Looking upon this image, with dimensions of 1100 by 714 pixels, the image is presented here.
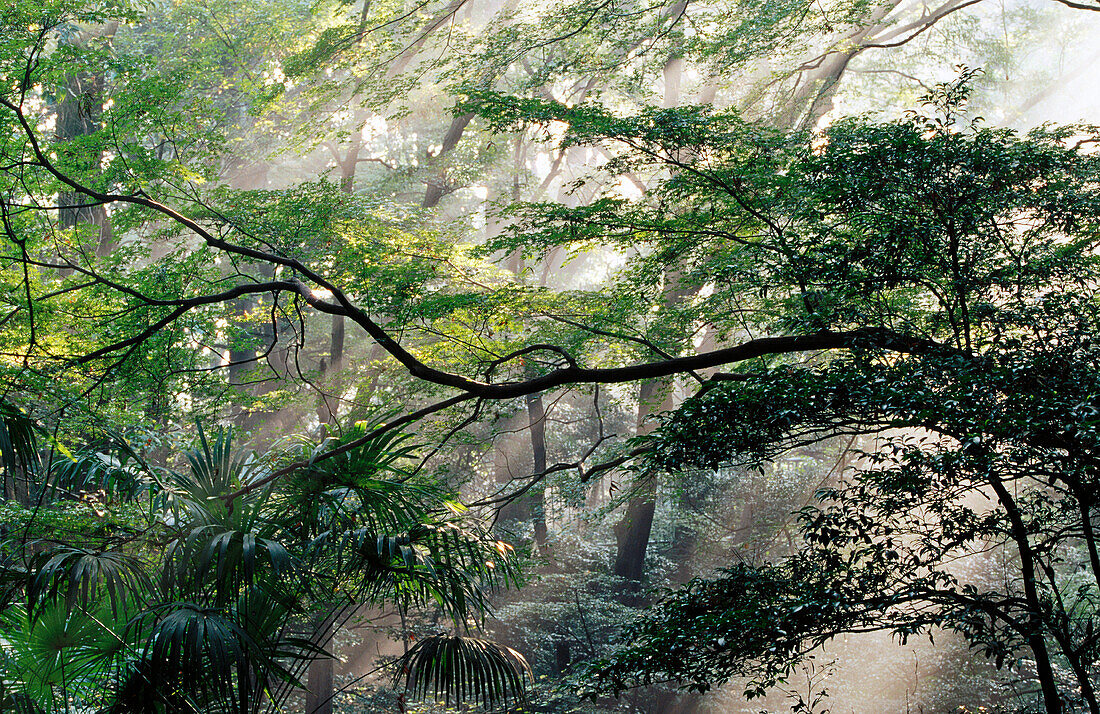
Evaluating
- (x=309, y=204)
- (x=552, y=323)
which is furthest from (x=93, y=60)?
(x=552, y=323)

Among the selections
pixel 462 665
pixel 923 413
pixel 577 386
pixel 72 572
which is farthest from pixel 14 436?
pixel 577 386

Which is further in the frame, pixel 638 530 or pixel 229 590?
pixel 638 530

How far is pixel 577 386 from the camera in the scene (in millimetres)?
7246

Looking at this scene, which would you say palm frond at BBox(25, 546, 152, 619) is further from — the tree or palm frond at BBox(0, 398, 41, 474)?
the tree

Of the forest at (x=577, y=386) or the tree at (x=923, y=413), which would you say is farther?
the forest at (x=577, y=386)

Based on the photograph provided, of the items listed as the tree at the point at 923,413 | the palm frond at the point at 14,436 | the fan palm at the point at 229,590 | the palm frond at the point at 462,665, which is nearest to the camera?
the tree at the point at 923,413

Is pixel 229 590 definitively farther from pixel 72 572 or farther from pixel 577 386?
pixel 577 386

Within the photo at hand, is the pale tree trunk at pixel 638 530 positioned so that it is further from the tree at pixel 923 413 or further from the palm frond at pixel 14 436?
Result: the palm frond at pixel 14 436

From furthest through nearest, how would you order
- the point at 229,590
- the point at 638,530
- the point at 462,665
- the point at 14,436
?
1. the point at 638,530
2. the point at 462,665
3. the point at 229,590
4. the point at 14,436

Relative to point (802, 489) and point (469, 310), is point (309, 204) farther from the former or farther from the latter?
point (802, 489)

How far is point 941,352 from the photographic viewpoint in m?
3.02

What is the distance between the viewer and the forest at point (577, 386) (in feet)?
9.08

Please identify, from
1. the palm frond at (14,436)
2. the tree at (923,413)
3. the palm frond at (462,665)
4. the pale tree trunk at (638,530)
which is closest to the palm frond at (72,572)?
the palm frond at (14,436)

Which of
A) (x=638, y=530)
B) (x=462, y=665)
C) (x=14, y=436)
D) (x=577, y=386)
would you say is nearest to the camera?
(x=14, y=436)
